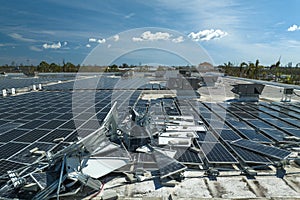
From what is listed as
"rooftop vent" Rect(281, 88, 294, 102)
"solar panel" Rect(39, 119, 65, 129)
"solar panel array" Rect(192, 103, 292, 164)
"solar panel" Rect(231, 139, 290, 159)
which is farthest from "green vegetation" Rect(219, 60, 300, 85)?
"solar panel" Rect(39, 119, 65, 129)

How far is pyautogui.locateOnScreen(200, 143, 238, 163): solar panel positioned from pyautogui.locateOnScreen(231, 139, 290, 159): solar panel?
114 cm

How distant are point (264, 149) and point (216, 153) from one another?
2.29 meters

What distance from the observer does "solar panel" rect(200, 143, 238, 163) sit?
7.81m

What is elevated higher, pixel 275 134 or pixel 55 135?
pixel 55 135

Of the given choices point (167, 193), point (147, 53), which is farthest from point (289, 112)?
point (167, 193)

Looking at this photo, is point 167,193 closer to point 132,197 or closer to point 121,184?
point 132,197

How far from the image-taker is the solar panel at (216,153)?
781 cm

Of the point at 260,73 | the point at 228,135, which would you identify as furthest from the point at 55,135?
the point at 260,73

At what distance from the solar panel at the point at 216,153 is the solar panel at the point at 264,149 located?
3.73 feet

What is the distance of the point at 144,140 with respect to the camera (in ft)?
30.9

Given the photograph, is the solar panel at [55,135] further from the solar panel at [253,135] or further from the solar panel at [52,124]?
the solar panel at [253,135]

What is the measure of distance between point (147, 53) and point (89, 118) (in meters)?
5.44

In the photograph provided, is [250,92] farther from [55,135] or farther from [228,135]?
[55,135]

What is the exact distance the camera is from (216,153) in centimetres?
841
